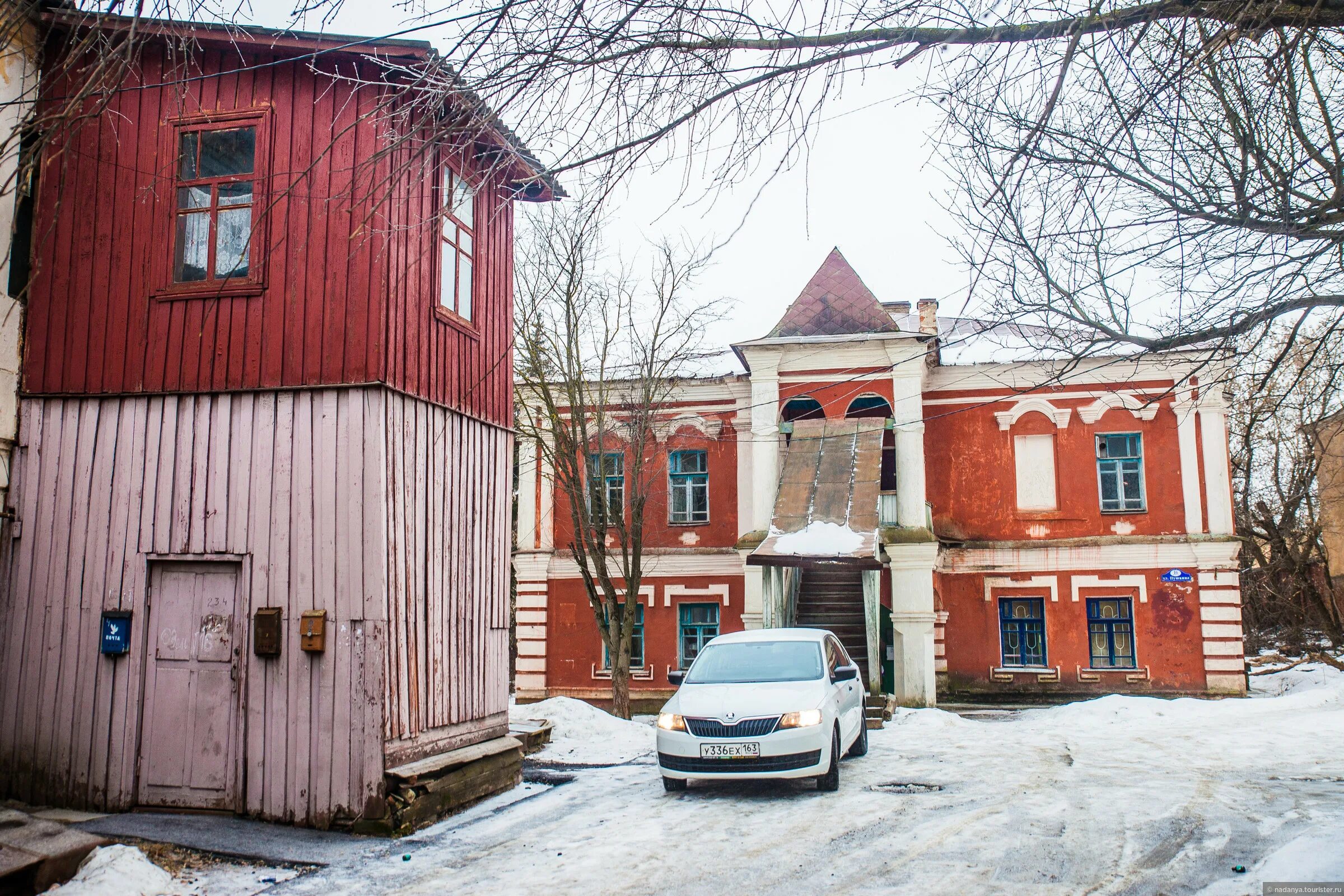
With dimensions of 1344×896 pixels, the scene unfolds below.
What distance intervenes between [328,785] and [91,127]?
6.68 metres

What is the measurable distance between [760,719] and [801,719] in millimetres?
410

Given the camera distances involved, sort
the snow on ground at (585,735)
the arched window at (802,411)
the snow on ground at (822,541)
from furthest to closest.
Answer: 1. the arched window at (802,411)
2. the snow on ground at (822,541)
3. the snow on ground at (585,735)

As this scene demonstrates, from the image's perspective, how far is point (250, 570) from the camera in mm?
8914

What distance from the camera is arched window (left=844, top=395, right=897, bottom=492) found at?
22.7 metres

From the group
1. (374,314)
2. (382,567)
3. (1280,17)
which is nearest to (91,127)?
(374,314)

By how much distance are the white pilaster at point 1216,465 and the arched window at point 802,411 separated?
8281 mm

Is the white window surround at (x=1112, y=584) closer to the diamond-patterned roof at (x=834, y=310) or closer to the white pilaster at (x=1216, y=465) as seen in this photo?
the white pilaster at (x=1216, y=465)

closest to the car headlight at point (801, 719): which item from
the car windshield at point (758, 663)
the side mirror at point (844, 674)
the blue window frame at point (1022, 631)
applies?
the car windshield at point (758, 663)

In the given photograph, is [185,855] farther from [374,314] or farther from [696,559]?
[696,559]

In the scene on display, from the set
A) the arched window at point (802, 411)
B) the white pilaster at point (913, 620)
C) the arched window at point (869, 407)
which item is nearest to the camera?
the white pilaster at point (913, 620)

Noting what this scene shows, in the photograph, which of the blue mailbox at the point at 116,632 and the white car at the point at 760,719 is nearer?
the blue mailbox at the point at 116,632

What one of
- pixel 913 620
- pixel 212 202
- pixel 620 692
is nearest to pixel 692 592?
pixel 913 620

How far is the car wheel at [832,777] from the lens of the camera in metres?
10.2

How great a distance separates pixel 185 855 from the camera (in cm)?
737
